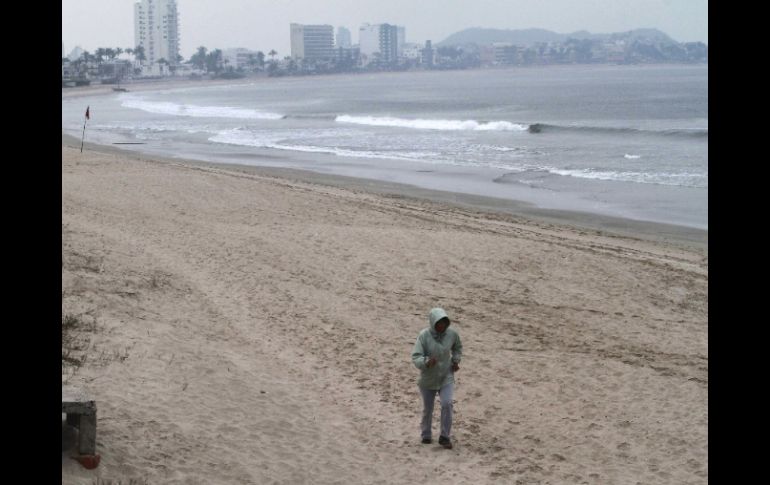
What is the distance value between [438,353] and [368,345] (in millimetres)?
3393

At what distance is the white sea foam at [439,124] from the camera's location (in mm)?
54547

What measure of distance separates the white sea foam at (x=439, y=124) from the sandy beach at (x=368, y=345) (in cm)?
3577

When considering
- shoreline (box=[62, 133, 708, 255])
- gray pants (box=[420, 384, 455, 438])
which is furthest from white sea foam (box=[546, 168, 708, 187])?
gray pants (box=[420, 384, 455, 438])

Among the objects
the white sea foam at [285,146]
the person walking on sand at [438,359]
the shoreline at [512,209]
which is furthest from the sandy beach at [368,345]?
the white sea foam at [285,146]

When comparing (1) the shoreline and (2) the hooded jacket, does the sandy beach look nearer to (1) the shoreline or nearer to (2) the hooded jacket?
(1) the shoreline

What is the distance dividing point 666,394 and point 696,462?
1735 mm

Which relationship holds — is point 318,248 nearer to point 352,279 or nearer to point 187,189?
point 352,279

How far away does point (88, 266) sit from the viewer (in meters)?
12.7

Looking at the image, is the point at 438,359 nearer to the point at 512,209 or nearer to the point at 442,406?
the point at 442,406

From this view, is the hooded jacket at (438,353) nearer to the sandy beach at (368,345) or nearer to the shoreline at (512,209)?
the sandy beach at (368,345)

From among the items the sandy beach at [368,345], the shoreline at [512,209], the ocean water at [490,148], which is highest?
the ocean water at [490,148]

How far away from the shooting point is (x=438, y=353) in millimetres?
7574

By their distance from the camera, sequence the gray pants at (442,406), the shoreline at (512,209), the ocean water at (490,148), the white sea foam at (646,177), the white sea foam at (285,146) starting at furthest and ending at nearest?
the white sea foam at (285,146)
the white sea foam at (646,177)
the ocean water at (490,148)
the shoreline at (512,209)
the gray pants at (442,406)
